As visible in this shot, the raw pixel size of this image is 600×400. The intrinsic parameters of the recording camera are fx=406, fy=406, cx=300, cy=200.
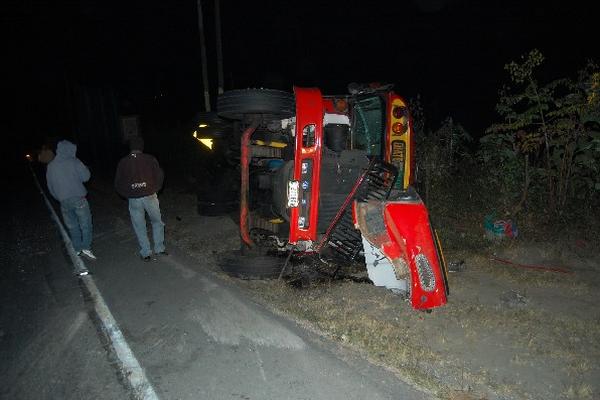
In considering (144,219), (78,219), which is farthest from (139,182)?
(78,219)

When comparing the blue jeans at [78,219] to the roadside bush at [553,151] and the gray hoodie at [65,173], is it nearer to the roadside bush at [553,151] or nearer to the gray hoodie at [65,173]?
the gray hoodie at [65,173]

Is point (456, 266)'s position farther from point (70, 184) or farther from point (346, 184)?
point (70, 184)

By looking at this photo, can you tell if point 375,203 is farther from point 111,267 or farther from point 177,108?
point 177,108

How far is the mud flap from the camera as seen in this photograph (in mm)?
4176

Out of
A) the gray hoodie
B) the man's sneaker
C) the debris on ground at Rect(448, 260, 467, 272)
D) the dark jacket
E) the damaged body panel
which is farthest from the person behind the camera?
the man's sneaker

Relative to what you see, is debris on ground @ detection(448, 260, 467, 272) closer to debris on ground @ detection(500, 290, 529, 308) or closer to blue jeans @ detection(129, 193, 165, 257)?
debris on ground @ detection(500, 290, 529, 308)

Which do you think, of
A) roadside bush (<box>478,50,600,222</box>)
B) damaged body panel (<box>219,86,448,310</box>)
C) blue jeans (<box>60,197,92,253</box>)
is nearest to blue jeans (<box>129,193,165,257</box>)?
blue jeans (<box>60,197,92,253</box>)

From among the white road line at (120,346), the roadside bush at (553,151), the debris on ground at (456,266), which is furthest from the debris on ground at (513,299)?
the white road line at (120,346)

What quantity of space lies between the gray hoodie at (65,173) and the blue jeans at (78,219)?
13 cm

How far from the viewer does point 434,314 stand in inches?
164

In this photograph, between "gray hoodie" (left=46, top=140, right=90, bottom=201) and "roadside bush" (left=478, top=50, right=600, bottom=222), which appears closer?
"roadside bush" (left=478, top=50, right=600, bottom=222)

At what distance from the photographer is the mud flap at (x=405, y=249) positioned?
4176 millimetres

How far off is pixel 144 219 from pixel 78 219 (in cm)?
114

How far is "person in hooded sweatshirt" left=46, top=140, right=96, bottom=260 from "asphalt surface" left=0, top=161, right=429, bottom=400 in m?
0.69
